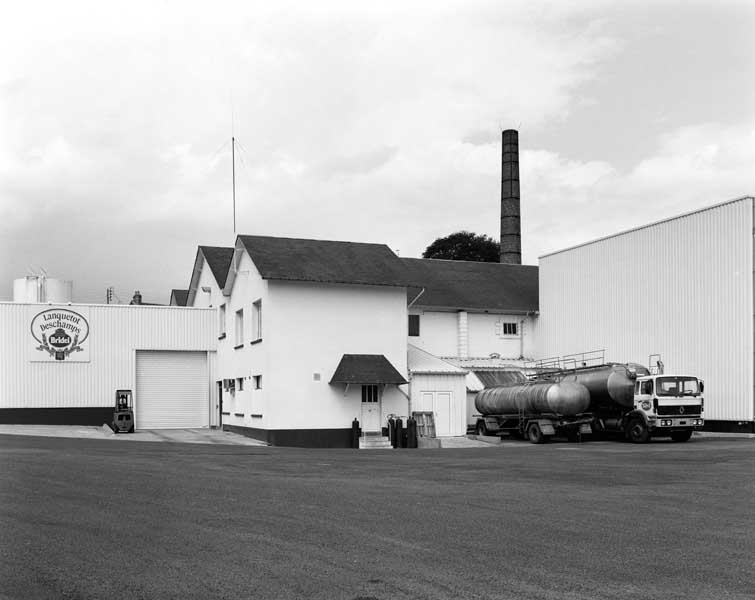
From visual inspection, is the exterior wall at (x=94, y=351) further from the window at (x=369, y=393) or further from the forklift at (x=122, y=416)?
the window at (x=369, y=393)

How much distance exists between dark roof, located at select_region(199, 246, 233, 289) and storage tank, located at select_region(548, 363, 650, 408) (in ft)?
56.2

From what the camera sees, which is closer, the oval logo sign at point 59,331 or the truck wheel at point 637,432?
the truck wheel at point 637,432

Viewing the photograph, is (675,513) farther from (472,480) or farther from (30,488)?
(30,488)

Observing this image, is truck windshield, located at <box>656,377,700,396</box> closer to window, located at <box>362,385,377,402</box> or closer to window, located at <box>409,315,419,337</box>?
window, located at <box>362,385,377,402</box>

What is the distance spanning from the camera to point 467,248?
3228 inches

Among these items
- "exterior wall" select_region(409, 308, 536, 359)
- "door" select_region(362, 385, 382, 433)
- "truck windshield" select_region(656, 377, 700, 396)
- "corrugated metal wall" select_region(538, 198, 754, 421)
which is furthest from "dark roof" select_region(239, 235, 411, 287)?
"corrugated metal wall" select_region(538, 198, 754, 421)

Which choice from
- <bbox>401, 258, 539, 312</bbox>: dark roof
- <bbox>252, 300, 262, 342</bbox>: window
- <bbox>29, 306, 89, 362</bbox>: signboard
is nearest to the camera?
<bbox>252, 300, 262, 342</bbox>: window

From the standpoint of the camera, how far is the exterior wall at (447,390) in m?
35.5

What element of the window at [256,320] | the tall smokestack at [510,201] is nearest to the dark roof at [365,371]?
the window at [256,320]

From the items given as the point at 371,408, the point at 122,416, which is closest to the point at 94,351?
the point at 122,416


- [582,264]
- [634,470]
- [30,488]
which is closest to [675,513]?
[634,470]

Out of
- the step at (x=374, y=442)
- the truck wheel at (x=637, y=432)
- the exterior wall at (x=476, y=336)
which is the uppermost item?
the exterior wall at (x=476, y=336)

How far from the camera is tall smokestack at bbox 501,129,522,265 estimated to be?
60.6 metres

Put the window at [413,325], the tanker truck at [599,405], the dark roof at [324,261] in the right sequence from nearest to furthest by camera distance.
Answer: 1. the tanker truck at [599,405]
2. the dark roof at [324,261]
3. the window at [413,325]
